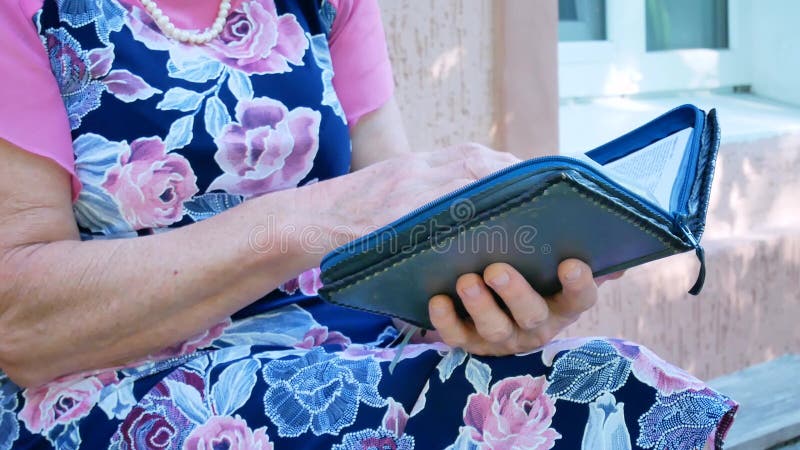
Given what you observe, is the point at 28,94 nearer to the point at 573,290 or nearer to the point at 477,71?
the point at 573,290

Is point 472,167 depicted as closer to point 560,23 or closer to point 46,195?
point 46,195

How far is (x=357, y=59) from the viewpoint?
1.40 m

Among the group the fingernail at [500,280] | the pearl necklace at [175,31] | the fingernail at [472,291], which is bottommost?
the fingernail at [472,291]

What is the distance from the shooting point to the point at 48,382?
109 centimetres

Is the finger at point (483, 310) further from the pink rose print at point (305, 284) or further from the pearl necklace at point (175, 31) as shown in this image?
the pearl necklace at point (175, 31)

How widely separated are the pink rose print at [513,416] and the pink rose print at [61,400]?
1.48ft

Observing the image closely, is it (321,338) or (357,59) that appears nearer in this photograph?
(321,338)

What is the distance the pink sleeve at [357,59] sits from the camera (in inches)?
54.9

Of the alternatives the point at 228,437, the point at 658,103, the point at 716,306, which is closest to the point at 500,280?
the point at 228,437

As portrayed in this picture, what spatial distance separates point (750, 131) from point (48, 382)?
2.24 meters

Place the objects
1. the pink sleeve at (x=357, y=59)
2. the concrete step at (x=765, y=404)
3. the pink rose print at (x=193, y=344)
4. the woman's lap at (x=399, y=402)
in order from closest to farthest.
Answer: the woman's lap at (x=399, y=402) → the pink rose print at (x=193, y=344) → the pink sleeve at (x=357, y=59) → the concrete step at (x=765, y=404)

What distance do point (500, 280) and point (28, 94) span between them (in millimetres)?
599

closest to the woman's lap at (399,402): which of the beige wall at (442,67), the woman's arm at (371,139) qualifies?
the woman's arm at (371,139)

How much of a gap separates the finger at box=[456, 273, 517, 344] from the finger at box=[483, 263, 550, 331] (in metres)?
0.01
